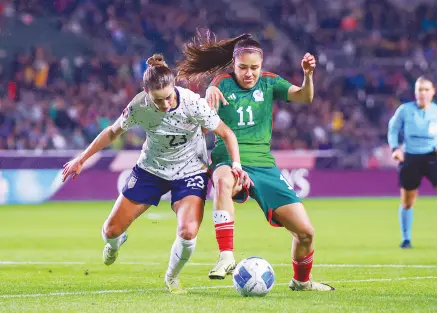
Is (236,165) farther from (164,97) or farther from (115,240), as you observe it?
(115,240)

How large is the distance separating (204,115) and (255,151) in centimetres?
70

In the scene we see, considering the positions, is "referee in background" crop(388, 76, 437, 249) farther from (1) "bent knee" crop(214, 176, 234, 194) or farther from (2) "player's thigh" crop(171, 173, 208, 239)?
(1) "bent knee" crop(214, 176, 234, 194)

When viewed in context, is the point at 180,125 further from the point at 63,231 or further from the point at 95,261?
the point at 63,231

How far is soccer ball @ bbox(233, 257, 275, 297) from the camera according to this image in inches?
290

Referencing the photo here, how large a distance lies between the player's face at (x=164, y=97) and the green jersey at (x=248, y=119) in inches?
28.1

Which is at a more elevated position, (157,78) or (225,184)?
(157,78)

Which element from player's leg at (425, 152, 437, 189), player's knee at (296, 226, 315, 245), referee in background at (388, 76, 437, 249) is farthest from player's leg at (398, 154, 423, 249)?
player's knee at (296, 226, 315, 245)

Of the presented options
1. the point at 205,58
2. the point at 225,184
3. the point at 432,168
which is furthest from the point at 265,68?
the point at 225,184

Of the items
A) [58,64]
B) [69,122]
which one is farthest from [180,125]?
[58,64]

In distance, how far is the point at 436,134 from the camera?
43.7ft

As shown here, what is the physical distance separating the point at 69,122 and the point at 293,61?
8.30m

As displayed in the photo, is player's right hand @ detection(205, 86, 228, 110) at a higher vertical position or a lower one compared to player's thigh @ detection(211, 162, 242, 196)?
higher

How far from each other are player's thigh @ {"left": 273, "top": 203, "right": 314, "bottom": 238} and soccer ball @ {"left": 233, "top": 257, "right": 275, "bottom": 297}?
53cm

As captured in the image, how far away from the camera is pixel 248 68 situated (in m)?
8.17
